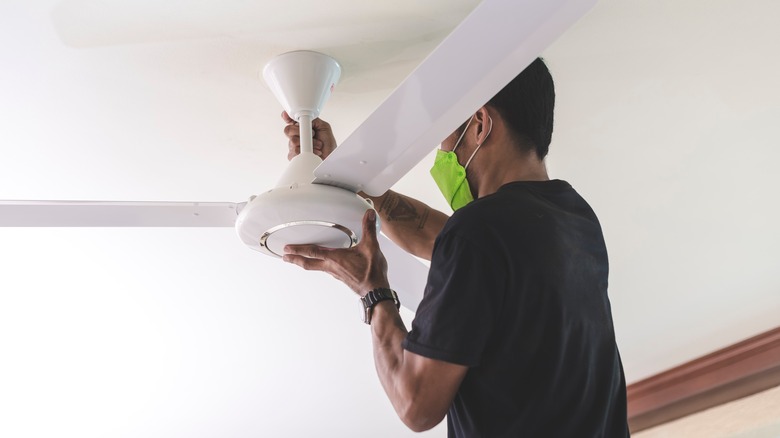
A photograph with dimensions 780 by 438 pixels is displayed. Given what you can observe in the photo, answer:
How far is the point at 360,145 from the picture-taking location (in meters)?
1.37

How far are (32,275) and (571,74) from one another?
1.50 m

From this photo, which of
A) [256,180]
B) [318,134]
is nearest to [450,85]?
[318,134]

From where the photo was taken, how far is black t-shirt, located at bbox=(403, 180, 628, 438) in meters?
1.30

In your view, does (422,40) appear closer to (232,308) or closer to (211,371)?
(232,308)

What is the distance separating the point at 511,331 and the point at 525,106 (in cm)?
45

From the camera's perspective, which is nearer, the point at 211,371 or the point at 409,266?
the point at 409,266

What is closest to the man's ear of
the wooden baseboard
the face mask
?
the face mask

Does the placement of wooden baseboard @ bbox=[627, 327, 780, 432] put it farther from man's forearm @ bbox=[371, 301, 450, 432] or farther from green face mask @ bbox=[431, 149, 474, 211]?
man's forearm @ bbox=[371, 301, 450, 432]

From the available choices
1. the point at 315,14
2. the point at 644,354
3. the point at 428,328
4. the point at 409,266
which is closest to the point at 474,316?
the point at 428,328

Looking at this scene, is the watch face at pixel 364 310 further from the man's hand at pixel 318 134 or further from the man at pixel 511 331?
the man's hand at pixel 318 134

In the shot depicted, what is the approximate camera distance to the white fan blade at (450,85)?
110 cm

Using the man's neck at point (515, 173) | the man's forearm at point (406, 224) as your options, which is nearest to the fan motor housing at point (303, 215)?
the man's neck at point (515, 173)

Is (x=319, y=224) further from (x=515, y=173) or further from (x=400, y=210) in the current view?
(x=400, y=210)

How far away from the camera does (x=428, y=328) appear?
1305 mm
